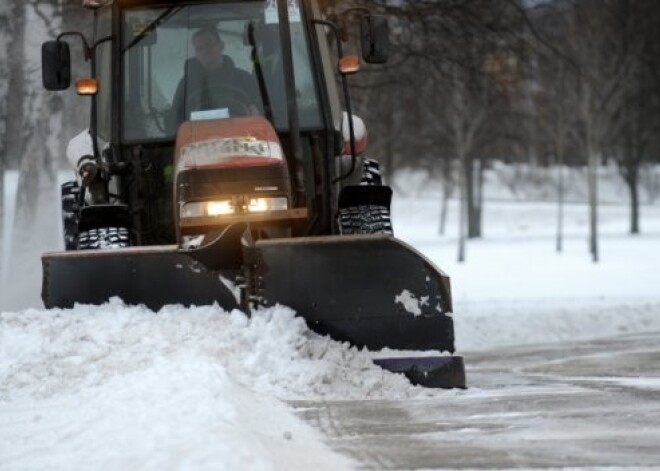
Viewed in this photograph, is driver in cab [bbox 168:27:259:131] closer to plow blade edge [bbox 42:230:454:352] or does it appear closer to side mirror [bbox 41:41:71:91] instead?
side mirror [bbox 41:41:71:91]

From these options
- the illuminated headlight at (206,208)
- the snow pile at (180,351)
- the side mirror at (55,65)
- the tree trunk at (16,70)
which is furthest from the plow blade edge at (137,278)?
the tree trunk at (16,70)

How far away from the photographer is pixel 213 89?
770 cm

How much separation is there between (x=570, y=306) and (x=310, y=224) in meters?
9.83

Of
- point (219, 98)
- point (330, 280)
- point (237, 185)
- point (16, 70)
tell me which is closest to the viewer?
point (330, 280)

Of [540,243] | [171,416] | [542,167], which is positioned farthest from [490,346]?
[542,167]

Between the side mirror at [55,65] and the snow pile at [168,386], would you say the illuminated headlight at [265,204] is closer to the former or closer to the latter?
the snow pile at [168,386]

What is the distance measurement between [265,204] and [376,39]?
61.6 inches

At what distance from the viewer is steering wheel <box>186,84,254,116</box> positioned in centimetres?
768

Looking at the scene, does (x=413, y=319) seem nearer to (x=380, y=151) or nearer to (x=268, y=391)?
(x=268, y=391)

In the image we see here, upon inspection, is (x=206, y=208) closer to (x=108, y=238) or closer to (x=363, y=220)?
(x=108, y=238)

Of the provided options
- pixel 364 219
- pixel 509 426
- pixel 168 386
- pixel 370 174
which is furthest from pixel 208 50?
pixel 509 426

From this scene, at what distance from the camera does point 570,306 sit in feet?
55.3

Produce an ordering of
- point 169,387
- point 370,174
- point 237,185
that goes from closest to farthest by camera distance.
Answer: point 169,387, point 237,185, point 370,174

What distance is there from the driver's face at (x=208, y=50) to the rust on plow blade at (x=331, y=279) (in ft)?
4.83
